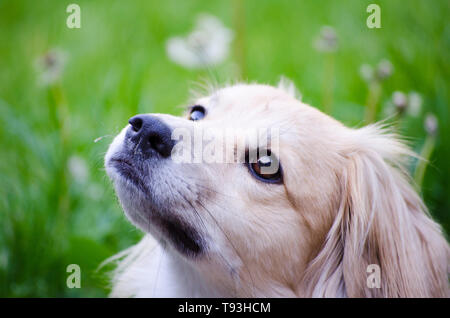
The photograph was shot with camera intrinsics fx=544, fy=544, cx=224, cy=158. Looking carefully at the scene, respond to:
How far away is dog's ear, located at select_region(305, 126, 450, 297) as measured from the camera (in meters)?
2.54

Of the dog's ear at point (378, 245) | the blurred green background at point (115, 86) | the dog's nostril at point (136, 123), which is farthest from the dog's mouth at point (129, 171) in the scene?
the blurred green background at point (115, 86)

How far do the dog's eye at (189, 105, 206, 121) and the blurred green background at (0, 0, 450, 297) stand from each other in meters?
0.62

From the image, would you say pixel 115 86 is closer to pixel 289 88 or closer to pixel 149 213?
pixel 289 88

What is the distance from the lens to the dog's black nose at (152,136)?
231 centimetres

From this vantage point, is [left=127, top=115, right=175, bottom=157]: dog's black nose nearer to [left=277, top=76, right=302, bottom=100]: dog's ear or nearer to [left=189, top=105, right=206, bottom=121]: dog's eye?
[left=189, top=105, right=206, bottom=121]: dog's eye

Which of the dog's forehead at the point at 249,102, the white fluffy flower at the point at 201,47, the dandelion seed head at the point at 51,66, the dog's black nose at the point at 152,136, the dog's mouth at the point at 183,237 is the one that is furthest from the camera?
the white fluffy flower at the point at 201,47

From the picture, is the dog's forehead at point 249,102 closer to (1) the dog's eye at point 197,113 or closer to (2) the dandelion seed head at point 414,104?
(1) the dog's eye at point 197,113

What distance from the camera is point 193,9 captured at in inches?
263

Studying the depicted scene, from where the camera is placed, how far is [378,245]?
261cm

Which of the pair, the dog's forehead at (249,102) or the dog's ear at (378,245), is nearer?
the dog's ear at (378,245)

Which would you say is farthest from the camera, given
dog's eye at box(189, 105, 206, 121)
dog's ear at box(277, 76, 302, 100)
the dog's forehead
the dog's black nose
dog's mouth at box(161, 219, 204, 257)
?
dog's ear at box(277, 76, 302, 100)

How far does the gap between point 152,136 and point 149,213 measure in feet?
1.13

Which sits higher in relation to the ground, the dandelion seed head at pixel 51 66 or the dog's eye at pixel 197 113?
the dandelion seed head at pixel 51 66

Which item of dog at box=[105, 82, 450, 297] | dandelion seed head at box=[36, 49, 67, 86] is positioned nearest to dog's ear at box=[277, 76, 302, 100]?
dog at box=[105, 82, 450, 297]
